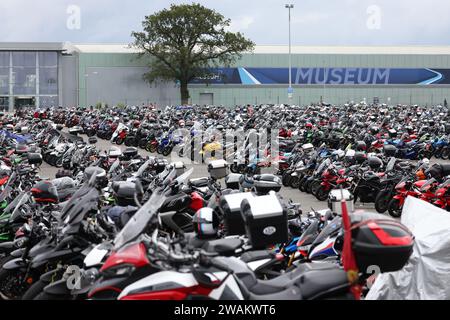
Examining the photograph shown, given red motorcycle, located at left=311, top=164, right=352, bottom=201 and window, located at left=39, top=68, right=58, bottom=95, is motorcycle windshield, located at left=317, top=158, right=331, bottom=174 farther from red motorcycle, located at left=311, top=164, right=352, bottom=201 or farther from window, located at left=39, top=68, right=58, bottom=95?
window, located at left=39, top=68, right=58, bottom=95

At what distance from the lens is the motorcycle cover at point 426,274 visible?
5.66 m

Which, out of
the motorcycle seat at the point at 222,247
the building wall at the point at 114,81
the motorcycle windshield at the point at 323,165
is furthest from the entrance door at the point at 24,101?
the motorcycle seat at the point at 222,247

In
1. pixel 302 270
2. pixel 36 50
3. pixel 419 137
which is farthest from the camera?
pixel 36 50

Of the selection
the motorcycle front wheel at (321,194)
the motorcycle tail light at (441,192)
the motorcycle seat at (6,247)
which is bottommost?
the motorcycle front wheel at (321,194)

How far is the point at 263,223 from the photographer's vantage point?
5.01 metres

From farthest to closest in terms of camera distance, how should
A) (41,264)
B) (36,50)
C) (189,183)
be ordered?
(36,50) < (189,183) < (41,264)

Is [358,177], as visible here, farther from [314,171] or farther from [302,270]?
[302,270]

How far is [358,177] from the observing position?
12.8m

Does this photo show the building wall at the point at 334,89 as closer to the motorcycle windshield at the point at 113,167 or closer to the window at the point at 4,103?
the window at the point at 4,103

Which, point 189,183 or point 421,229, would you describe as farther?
point 189,183

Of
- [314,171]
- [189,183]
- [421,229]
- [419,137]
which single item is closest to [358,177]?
[314,171]

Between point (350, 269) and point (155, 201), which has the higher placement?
point (155, 201)
